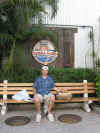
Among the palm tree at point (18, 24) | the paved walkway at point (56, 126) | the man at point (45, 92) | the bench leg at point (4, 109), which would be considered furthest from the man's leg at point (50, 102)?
the palm tree at point (18, 24)

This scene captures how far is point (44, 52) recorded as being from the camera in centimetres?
636

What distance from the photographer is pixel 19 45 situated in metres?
5.21

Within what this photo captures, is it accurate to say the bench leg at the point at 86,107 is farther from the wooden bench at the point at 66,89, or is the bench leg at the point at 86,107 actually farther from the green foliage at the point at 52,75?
the green foliage at the point at 52,75

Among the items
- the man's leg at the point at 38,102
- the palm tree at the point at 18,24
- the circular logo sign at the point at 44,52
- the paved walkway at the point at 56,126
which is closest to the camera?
the paved walkway at the point at 56,126

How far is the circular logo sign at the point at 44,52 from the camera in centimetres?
630

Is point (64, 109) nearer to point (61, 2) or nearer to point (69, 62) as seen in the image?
point (69, 62)

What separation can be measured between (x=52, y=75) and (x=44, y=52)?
5.37 ft

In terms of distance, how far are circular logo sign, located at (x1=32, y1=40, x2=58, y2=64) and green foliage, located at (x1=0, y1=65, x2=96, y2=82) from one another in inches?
52.7

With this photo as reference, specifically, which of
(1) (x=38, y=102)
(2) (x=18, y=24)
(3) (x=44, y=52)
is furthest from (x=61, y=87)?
(2) (x=18, y=24)

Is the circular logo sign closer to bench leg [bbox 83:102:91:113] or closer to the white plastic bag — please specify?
the white plastic bag

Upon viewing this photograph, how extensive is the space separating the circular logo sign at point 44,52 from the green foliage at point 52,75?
134cm

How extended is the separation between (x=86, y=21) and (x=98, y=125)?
444cm

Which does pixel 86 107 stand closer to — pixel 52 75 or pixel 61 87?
pixel 61 87

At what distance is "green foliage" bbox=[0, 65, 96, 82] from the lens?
193 inches
